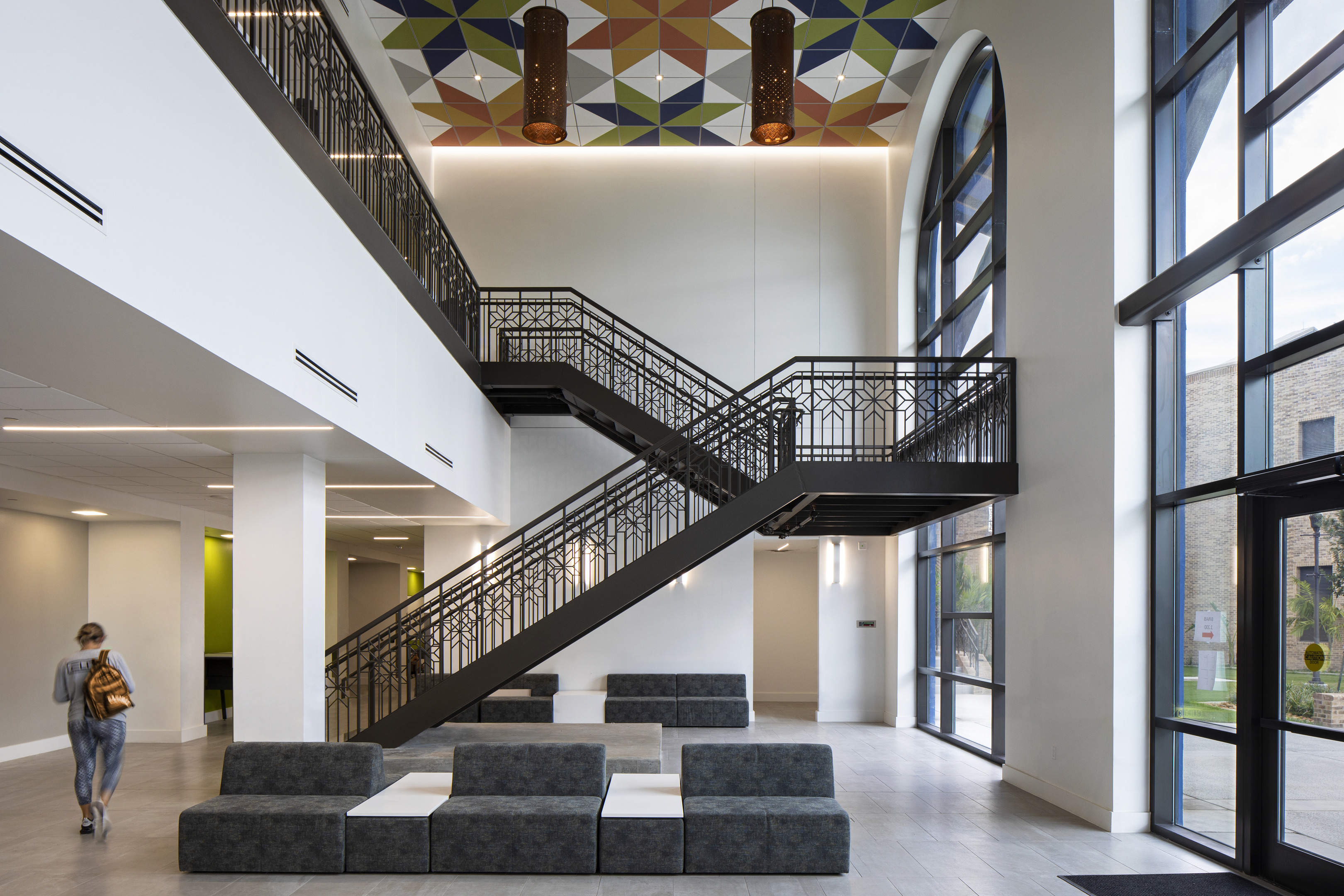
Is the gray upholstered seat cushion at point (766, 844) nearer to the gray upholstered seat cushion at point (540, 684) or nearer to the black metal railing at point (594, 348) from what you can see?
the black metal railing at point (594, 348)

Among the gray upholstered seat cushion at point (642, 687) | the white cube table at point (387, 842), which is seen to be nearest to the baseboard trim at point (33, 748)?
the white cube table at point (387, 842)

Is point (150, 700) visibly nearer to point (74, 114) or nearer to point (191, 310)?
point (191, 310)

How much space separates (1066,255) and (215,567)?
1452 centimetres

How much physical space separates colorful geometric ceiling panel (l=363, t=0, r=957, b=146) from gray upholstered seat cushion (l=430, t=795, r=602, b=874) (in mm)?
8369

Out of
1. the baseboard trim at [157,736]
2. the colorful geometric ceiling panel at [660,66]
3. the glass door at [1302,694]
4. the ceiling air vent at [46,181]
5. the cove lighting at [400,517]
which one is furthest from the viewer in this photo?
the cove lighting at [400,517]

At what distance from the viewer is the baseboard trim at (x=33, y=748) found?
10.4 meters

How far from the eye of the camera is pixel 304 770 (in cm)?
646

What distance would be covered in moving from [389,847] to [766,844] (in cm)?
246

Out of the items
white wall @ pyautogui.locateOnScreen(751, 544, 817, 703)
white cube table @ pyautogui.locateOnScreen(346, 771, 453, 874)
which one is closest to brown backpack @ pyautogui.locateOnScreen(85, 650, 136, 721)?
white cube table @ pyautogui.locateOnScreen(346, 771, 453, 874)

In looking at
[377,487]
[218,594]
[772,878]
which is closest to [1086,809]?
[772,878]

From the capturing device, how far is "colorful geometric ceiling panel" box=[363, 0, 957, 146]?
1147 cm

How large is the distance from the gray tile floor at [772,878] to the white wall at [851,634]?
153 inches

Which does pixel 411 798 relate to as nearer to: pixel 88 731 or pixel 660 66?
pixel 88 731

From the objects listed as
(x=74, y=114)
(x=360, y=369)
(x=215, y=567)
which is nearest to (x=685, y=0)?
(x=360, y=369)
